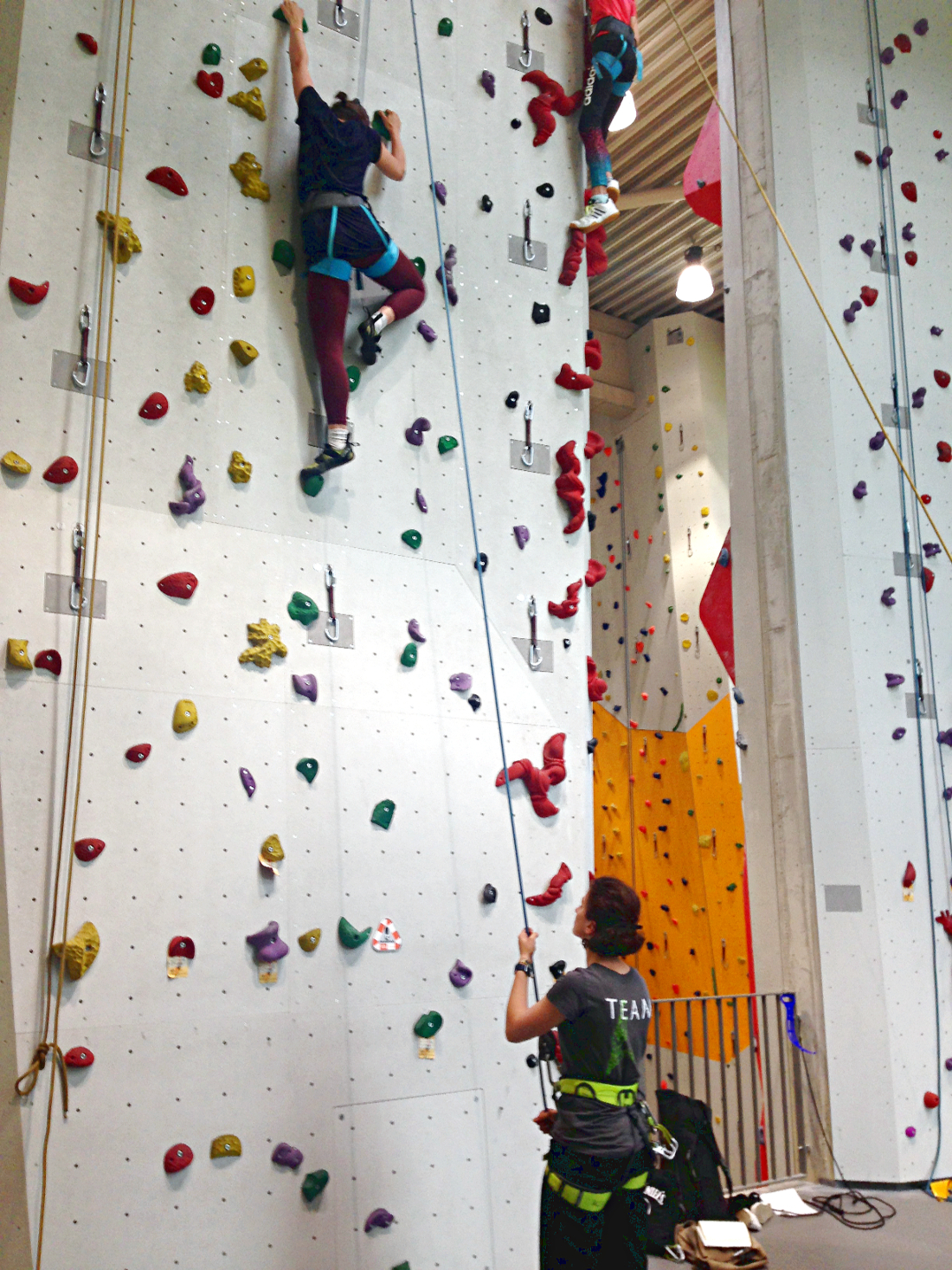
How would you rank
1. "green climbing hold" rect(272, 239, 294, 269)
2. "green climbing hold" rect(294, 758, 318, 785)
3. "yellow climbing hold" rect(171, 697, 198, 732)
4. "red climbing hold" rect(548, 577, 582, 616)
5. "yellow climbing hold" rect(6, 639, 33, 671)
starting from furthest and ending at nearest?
"red climbing hold" rect(548, 577, 582, 616) → "green climbing hold" rect(272, 239, 294, 269) → "green climbing hold" rect(294, 758, 318, 785) → "yellow climbing hold" rect(171, 697, 198, 732) → "yellow climbing hold" rect(6, 639, 33, 671)

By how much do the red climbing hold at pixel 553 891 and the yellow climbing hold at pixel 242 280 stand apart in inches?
86.9

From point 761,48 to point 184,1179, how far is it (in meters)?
5.47

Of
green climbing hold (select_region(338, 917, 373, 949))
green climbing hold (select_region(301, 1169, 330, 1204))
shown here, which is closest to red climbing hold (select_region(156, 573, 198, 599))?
green climbing hold (select_region(338, 917, 373, 949))

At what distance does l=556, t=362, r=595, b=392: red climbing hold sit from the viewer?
3920 mm

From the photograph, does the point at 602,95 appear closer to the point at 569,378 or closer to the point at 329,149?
the point at 569,378

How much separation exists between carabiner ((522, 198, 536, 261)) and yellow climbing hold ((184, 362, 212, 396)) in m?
1.46

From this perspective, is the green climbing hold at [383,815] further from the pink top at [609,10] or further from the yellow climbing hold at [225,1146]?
the pink top at [609,10]

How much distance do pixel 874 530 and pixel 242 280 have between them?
3.08 m

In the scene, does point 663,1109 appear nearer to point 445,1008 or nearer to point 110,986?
point 445,1008

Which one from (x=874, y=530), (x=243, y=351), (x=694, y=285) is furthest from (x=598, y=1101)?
(x=694, y=285)

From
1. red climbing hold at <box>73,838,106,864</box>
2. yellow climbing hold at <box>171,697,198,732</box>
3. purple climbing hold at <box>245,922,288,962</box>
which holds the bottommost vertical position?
purple climbing hold at <box>245,922,288,962</box>

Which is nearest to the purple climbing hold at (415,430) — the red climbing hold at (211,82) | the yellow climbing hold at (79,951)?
the red climbing hold at (211,82)

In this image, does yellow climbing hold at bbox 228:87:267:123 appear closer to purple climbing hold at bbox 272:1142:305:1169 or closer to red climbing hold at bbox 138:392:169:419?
red climbing hold at bbox 138:392:169:419

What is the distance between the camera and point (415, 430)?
355 centimetres
